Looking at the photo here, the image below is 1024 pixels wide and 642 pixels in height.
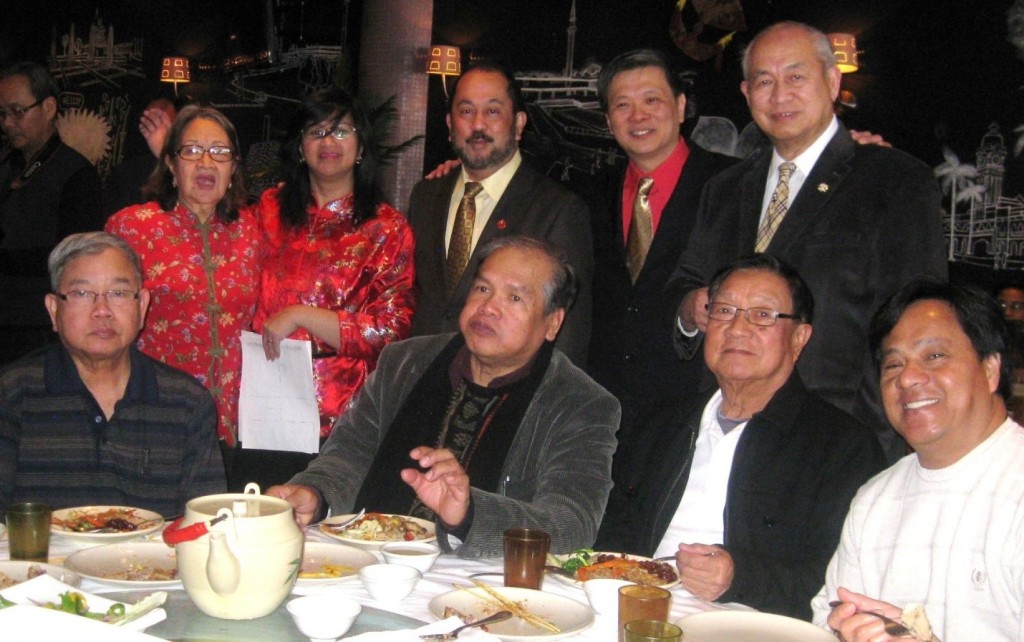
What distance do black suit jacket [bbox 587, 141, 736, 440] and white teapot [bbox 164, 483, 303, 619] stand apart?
1.87 metres

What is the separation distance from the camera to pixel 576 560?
2.01 metres

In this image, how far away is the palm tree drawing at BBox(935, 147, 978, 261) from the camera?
592 cm

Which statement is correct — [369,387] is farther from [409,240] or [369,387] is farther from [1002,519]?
[1002,519]

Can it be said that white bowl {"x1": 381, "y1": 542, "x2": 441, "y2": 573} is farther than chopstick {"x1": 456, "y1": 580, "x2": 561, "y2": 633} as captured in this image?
Yes

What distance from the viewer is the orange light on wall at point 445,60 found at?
7.23m

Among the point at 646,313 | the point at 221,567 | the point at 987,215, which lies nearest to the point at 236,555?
the point at 221,567

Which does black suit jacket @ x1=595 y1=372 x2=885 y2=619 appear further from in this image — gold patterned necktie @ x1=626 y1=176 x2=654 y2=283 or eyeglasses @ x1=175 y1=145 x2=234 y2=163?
eyeglasses @ x1=175 y1=145 x2=234 y2=163

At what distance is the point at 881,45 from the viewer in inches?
236

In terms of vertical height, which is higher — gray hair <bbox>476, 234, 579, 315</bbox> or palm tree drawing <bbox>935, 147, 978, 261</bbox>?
palm tree drawing <bbox>935, 147, 978, 261</bbox>

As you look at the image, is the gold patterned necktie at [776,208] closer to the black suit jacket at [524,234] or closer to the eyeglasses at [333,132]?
the black suit jacket at [524,234]

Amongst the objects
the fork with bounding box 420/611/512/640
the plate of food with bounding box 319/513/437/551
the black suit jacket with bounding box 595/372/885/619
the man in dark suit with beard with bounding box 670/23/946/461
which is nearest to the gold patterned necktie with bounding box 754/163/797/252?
the man in dark suit with beard with bounding box 670/23/946/461

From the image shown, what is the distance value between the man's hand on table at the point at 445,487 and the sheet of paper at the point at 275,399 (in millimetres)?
1327

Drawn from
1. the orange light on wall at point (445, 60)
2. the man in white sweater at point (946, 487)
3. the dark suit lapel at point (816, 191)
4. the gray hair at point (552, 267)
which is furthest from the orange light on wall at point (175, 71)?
the man in white sweater at point (946, 487)

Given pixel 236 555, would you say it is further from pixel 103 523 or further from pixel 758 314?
pixel 758 314
